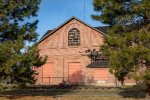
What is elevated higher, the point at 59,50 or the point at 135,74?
the point at 59,50

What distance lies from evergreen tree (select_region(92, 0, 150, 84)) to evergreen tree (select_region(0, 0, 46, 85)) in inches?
180

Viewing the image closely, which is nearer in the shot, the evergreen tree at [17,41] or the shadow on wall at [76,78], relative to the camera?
the evergreen tree at [17,41]

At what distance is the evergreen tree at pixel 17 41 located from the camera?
25.5 metres

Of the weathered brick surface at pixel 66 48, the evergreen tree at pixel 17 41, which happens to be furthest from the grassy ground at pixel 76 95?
the weathered brick surface at pixel 66 48

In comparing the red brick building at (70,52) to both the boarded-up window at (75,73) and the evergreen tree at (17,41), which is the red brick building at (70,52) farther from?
the evergreen tree at (17,41)

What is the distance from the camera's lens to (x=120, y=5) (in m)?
25.1

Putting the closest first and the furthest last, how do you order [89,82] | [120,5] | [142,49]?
1. [142,49]
2. [120,5]
3. [89,82]

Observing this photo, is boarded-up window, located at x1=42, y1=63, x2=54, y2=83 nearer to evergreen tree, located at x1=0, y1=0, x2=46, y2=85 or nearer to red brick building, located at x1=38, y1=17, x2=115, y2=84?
red brick building, located at x1=38, y1=17, x2=115, y2=84

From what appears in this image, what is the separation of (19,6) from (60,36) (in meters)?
35.2

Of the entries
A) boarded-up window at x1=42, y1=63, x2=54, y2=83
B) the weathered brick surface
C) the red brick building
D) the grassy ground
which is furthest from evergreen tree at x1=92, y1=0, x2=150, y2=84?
boarded-up window at x1=42, y1=63, x2=54, y2=83

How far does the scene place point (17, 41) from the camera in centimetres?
2622

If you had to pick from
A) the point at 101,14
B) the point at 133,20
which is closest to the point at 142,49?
the point at 133,20

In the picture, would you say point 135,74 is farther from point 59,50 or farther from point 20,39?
point 59,50

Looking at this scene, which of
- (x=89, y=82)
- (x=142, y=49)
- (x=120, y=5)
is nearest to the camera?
(x=142, y=49)
